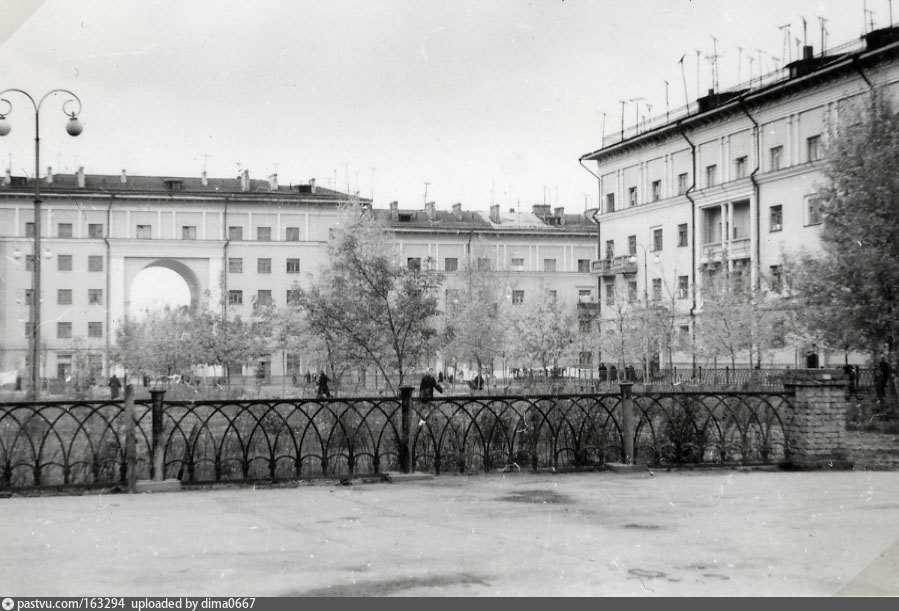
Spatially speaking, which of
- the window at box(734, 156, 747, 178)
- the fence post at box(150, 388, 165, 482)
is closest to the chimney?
the window at box(734, 156, 747, 178)

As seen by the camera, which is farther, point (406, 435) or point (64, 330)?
point (64, 330)

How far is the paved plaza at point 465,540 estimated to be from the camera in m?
5.83

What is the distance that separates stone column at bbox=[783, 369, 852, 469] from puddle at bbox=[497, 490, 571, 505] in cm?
417

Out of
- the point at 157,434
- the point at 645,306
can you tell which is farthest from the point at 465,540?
the point at 645,306

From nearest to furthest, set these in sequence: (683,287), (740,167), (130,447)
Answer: (130,447), (740,167), (683,287)

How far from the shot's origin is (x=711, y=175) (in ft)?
143

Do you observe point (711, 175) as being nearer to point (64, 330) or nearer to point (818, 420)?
point (818, 420)

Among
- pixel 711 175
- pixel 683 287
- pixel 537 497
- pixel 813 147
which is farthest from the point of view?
pixel 683 287

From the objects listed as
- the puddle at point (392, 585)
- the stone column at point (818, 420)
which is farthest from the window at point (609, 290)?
the puddle at point (392, 585)

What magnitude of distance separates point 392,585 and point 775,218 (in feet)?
121

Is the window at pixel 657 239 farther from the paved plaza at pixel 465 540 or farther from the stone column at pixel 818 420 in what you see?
the paved plaza at pixel 465 540

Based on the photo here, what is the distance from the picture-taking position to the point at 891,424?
20.2 metres

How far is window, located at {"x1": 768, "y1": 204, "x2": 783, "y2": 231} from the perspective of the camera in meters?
38.8

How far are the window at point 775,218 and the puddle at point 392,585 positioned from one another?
35901mm
